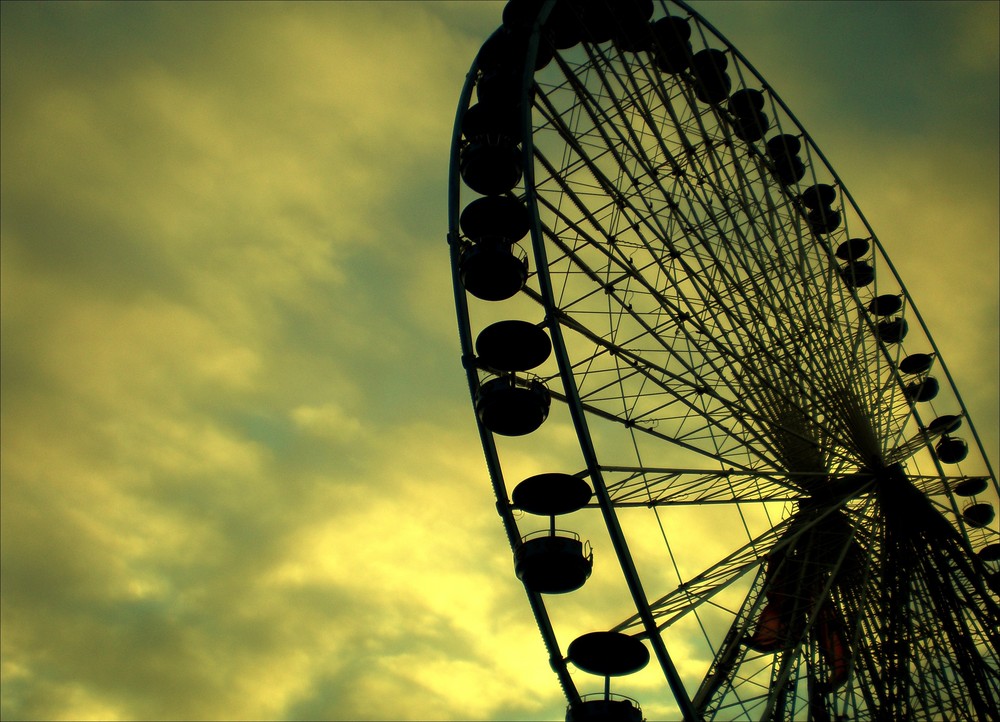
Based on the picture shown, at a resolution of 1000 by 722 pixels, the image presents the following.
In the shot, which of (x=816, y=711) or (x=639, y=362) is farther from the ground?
(x=639, y=362)

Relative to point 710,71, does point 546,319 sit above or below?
below

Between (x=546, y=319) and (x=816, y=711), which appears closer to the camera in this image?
(x=546, y=319)

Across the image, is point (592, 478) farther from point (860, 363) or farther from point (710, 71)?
point (710, 71)

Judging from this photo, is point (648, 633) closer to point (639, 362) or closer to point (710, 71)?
point (639, 362)

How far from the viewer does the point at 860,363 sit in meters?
18.0

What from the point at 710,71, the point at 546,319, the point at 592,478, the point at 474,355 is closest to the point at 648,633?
the point at 592,478

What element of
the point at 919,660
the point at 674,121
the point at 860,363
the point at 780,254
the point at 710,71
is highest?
the point at 710,71

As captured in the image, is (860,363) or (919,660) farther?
(860,363)

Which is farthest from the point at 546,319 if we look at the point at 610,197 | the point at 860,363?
the point at 860,363

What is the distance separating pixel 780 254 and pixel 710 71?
5773mm

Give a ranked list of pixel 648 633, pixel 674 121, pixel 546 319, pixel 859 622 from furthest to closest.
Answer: pixel 674 121 → pixel 859 622 → pixel 546 319 → pixel 648 633

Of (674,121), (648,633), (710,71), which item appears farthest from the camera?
(710,71)

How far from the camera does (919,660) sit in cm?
1521

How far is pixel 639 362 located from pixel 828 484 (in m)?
4.90
